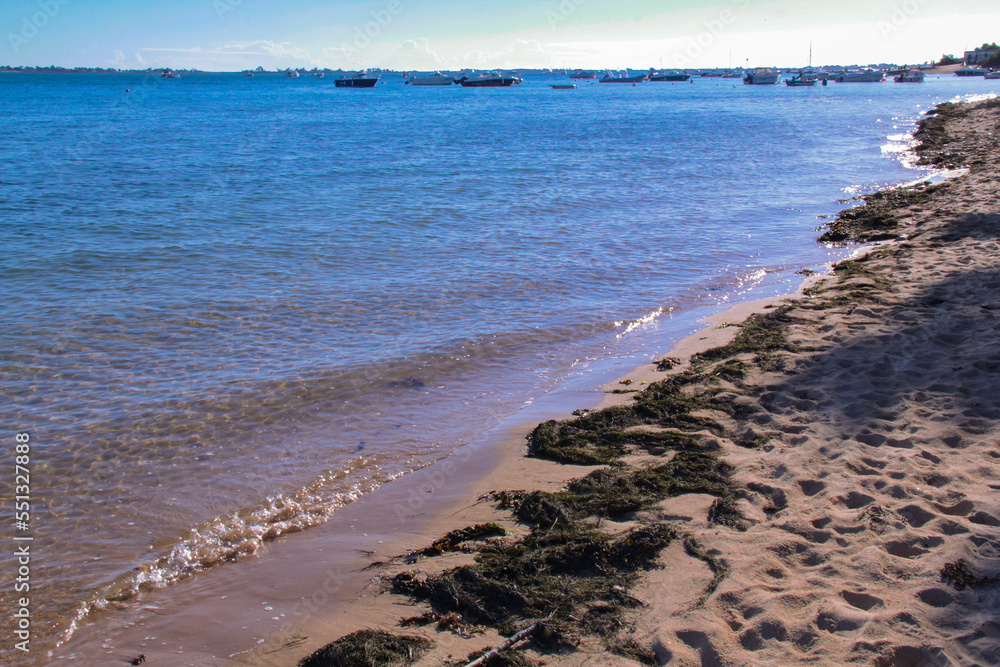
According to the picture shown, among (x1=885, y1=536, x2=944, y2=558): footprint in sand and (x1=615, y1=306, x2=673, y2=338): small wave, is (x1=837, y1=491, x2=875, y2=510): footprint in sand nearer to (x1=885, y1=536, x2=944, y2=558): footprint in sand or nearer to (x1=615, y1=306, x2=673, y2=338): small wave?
(x1=885, y1=536, x2=944, y2=558): footprint in sand

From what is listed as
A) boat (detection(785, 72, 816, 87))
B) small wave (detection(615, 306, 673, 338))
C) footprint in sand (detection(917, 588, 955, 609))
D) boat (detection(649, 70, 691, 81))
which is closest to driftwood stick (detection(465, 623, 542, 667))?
footprint in sand (detection(917, 588, 955, 609))

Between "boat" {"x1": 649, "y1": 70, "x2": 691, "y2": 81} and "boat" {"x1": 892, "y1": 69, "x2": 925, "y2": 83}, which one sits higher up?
"boat" {"x1": 649, "y1": 70, "x2": 691, "y2": 81}

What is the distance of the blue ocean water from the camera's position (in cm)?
547

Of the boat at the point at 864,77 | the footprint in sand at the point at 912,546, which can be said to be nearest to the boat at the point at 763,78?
the boat at the point at 864,77

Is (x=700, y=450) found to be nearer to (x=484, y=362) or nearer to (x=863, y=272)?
(x=484, y=362)

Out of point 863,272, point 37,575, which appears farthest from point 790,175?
point 37,575

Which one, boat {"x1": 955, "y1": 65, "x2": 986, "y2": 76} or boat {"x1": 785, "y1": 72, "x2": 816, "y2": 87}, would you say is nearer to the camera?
boat {"x1": 955, "y1": 65, "x2": 986, "y2": 76}

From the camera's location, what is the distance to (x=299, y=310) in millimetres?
10102

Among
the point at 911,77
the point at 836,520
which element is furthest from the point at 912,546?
the point at 911,77

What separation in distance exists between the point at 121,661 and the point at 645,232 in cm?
1410

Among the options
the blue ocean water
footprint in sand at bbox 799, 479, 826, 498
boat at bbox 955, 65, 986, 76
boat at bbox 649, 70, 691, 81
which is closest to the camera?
footprint in sand at bbox 799, 479, 826, 498

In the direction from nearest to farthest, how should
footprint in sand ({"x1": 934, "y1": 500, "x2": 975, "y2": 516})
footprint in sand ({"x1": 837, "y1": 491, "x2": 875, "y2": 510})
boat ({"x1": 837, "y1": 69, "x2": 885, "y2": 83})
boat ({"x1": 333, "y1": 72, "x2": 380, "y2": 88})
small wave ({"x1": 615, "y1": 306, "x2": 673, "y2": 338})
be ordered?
1. footprint in sand ({"x1": 934, "y1": 500, "x2": 975, "y2": 516})
2. footprint in sand ({"x1": 837, "y1": 491, "x2": 875, "y2": 510})
3. small wave ({"x1": 615, "y1": 306, "x2": 673, "y2": 338})
4. boat ({"x1": 333, "y1": 72, "x2": 380, "y2": 88})
5. boat ({"x1": 837, "y1": 69, "x2": 885, "y2": 83})

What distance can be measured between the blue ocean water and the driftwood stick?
7.39ft

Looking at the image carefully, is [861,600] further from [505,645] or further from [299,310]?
[299,310]
